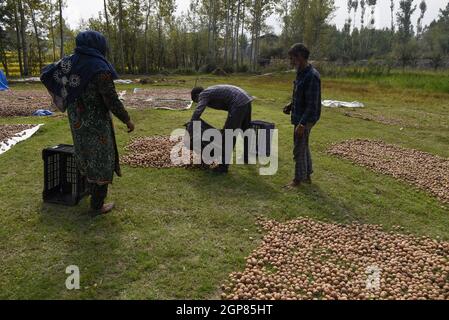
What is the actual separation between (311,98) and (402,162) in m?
3.15

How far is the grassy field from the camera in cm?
344

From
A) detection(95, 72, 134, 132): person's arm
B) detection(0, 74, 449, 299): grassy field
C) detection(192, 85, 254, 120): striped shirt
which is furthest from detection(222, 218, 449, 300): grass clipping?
detection(192, 85, 254, 120): striped shirt

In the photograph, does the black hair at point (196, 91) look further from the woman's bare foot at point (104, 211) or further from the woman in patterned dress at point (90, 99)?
the woman's bare foot at point (104, 211)

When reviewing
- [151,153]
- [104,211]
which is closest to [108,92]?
[104,211]

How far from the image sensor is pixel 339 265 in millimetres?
3838

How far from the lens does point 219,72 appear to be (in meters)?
32.0

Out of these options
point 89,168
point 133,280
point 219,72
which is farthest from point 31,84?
point 133,280

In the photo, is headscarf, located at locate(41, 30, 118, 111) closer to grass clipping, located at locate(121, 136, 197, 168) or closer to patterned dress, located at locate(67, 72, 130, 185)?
patterned dress, located at locate(67, 72, 130, 185)

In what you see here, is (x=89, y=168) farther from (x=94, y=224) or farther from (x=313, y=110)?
(x=313, y=110)

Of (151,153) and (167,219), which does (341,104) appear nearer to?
(151,153)

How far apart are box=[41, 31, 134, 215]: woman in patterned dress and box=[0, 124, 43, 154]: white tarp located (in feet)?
12.1

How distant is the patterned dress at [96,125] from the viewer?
13.2ft

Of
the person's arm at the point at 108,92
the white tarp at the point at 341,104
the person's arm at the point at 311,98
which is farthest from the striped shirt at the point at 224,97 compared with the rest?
the white tarp at the point at 341,104
